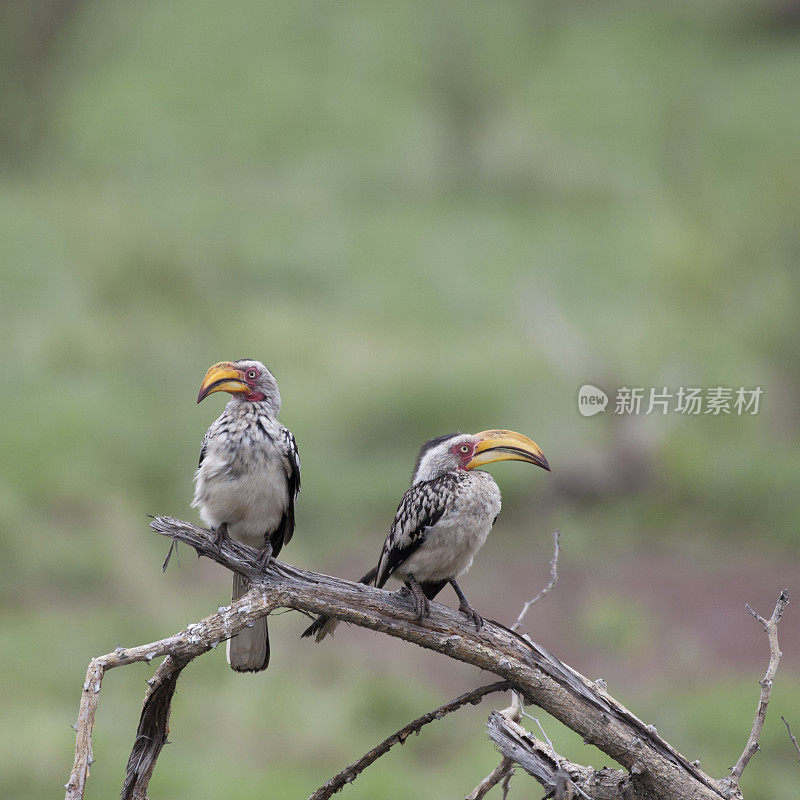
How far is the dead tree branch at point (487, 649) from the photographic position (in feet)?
11.1

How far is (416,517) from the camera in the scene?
12.7ft

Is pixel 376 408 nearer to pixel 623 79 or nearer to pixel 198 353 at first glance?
pixel 198 353

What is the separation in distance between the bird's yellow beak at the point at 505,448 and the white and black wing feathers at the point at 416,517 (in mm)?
123

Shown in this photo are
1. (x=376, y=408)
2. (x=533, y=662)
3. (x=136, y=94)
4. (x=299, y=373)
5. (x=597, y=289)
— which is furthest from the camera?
(x=136, y=94)

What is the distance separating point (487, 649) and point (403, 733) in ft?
1.33

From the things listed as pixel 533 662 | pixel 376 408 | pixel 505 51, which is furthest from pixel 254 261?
pixel 533 662

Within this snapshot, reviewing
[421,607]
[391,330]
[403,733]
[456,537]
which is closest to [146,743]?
[403,733]

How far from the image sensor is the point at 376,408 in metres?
12.8

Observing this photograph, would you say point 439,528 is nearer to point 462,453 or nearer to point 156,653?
point 462,453

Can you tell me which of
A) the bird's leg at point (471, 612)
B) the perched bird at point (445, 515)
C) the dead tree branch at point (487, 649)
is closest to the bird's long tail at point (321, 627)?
the perched bird at point (445, 515)

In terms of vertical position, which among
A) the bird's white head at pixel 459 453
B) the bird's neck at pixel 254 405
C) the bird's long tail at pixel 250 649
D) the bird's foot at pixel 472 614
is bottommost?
the bird's foot at pixel 472 614

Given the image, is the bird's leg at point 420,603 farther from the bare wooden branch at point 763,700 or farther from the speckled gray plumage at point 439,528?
the bare wooden branch at point 763,700

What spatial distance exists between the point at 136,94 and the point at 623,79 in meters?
9.83

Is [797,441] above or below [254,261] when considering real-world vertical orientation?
A: below
